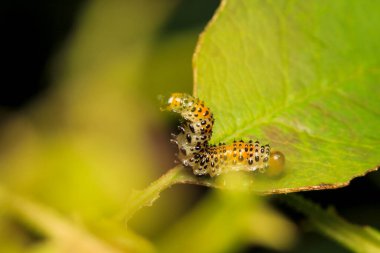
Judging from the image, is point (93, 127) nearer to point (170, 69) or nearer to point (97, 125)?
point (97, 125)

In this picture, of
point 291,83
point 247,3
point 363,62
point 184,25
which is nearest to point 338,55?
point 363,62

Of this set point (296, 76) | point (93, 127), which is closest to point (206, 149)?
point (296, 76)

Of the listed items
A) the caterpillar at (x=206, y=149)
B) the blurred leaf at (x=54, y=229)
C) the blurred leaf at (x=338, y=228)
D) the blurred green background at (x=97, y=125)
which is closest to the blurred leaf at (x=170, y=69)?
the blurred green background at (x=97, y=125)

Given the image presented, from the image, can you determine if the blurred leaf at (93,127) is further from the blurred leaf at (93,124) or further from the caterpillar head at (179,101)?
the caterpillar head at (179,101)

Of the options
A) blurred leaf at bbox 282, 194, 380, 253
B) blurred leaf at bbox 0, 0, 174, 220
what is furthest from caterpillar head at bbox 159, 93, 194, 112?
blurred leaf at bbox 282, 194, 380, 253

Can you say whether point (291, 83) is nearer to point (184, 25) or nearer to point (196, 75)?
point (196, 75)
